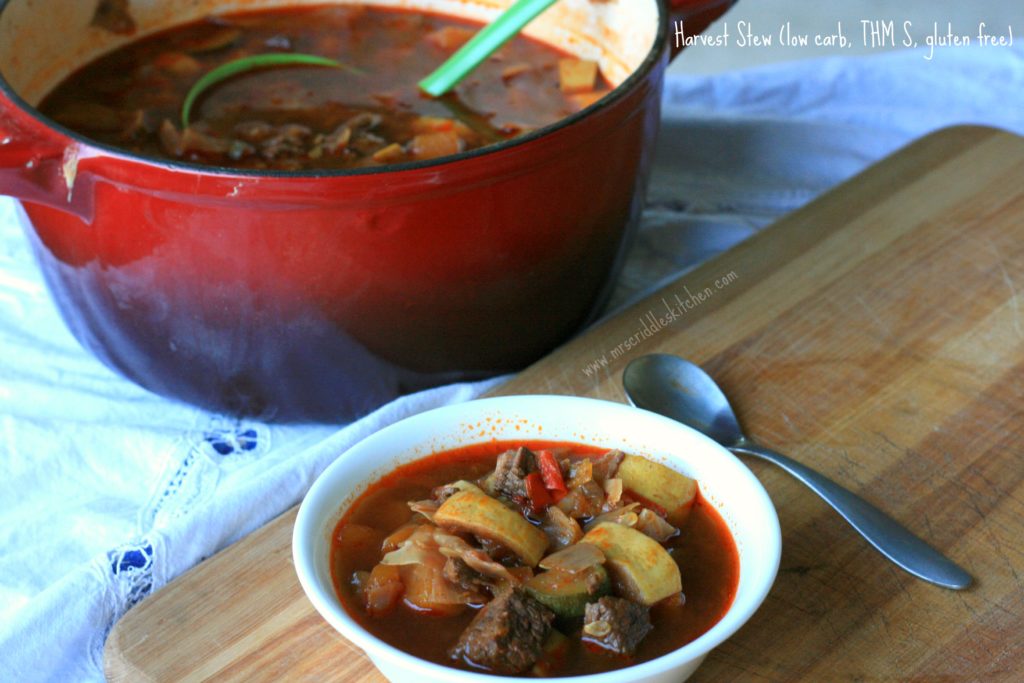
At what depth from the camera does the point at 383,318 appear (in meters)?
1.58

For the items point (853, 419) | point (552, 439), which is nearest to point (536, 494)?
point (552, 439)

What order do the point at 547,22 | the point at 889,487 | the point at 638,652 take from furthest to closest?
the point at 547,22 → the point at 889,487 → the point at 638,652

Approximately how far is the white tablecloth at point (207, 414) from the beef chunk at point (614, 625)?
581 millimetres

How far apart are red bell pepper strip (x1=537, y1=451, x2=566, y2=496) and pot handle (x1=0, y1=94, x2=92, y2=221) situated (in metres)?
0.65

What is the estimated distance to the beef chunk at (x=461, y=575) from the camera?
1194 millimetres

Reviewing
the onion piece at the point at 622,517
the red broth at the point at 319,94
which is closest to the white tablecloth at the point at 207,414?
the red broth at the point at 319,94

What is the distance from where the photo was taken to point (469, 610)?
120cm

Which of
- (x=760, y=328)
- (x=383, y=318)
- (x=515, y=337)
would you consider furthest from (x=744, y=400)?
(x=383, y=318)

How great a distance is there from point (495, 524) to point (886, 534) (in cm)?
51

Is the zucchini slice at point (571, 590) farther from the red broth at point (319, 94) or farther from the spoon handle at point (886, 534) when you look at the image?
the red broth at point (319, 94)

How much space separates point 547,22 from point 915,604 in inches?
46.0

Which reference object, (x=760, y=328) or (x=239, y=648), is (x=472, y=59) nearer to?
(x=760, y=328)

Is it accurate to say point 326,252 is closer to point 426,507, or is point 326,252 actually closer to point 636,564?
point 426,507

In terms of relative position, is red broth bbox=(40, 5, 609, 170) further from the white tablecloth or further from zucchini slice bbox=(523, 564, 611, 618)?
zucchini slice bbox=(523, 564, 611, 618)
